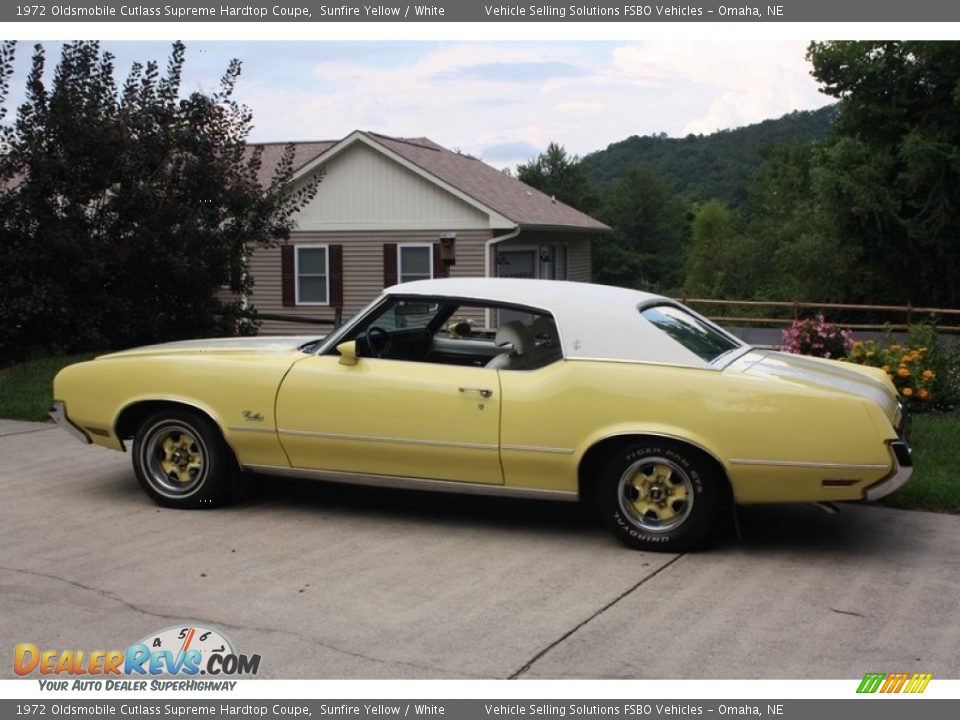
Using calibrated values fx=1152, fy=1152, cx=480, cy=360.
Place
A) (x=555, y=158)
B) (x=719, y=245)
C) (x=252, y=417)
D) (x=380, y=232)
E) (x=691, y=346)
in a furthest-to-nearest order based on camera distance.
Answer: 1. (x=555, y=158)
2. (x=719, y=245)
3. (x=380, y=232)
4. (x=252, y=417)
5. (x=691, y=346)

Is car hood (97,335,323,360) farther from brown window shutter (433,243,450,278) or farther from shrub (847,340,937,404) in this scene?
brown window shutter (433,243,450,278)

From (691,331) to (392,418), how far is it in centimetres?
178

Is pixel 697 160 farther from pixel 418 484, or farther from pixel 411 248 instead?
pixel 418 484

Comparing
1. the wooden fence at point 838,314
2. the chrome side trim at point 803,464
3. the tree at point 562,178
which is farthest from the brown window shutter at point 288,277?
the tree at point 562,178

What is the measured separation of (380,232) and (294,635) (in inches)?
876

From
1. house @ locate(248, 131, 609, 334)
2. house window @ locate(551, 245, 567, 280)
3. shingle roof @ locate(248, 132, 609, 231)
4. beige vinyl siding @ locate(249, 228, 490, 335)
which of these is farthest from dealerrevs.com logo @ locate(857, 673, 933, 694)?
house window @ locate(551, 245, 567, 280)

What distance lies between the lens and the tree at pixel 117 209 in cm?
1413

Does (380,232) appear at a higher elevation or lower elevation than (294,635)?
higher

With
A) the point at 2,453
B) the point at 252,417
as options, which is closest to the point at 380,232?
the point at 2,453

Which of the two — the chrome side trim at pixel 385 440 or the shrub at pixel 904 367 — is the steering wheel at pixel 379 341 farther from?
the shrub at pixel 904 367

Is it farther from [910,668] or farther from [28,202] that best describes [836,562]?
[28,202]

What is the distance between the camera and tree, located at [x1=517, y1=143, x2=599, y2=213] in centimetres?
7244

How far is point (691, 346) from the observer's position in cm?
632

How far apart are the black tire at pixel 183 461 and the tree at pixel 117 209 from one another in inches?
296
